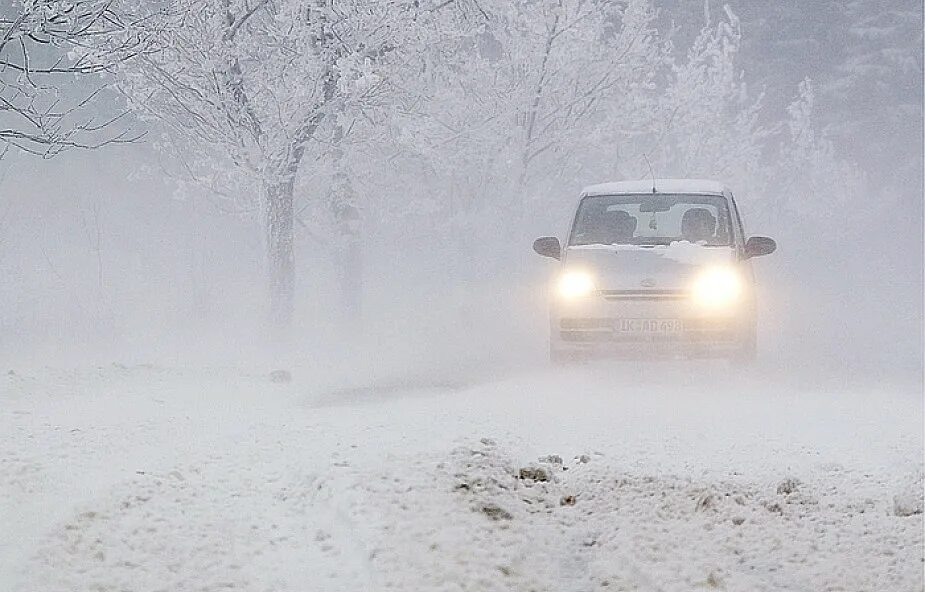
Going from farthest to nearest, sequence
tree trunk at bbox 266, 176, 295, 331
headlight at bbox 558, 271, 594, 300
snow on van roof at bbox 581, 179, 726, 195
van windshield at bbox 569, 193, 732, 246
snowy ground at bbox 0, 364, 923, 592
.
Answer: tree trunk at bbox 266, 176, 295, 331
snow on van roof at bbox 581, 179, 726, 195
van windshield at bbox 569, 193, 732, 246
headlight at bbox 558, 271, 594, 300
snowy ground at bbox 0, 364, 923, 592

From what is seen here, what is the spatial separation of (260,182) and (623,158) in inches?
553

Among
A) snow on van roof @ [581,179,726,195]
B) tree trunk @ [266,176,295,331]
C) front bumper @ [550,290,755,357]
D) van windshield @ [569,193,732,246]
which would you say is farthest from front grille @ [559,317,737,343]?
tree trunk @ [266,176,295,331]

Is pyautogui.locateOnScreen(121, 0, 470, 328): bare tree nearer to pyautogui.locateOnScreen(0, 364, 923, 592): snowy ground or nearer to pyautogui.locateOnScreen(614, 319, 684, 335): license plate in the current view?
pyautogui.locateOnScreen(614, 319, 684, 335): license plate

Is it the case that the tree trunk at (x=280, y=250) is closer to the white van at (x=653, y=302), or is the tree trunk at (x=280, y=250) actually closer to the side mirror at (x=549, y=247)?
the side mirror at (x=549, y=247)

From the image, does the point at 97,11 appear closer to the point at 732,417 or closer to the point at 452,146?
the point at 732,417

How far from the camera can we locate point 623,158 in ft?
84.2

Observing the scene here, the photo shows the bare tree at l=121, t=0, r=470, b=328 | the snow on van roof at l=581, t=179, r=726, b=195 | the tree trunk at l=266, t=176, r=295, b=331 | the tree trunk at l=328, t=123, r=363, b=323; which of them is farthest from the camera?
the tree trunk at l=328, t=123, r=363, b=323

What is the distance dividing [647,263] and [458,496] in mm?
4734

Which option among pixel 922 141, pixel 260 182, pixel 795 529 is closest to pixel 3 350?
pixel 260 182

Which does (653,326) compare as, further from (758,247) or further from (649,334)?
(758,247)

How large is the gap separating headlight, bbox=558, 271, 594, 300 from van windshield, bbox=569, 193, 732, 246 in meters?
0.65

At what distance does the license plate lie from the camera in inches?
351

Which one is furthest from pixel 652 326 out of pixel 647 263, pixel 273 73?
pixel 273 73

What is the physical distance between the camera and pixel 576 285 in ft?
29.7
